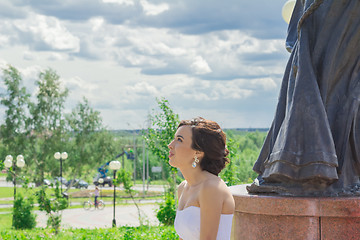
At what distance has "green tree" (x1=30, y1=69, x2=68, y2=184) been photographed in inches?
1128

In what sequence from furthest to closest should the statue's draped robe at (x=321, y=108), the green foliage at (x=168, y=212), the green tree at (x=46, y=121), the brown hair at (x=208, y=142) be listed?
the green tree at (x=46, y=121)
the green foliage at (x=168, y=212)
the statue's draped robe at (x=321, y=108)
the brown hair at (x=208, y=142)

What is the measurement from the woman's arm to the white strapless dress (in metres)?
0.06

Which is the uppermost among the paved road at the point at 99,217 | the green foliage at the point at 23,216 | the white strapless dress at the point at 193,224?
the white strapless dress at the point at 193,224

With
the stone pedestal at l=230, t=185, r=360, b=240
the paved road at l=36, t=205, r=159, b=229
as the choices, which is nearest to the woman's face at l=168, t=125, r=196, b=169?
the stone pedestal at l=230, t=185, r=360, b=240

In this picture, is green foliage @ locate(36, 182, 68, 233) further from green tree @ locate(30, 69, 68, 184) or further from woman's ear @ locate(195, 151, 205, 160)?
green tree @ locate(30, 69, 68, 184)

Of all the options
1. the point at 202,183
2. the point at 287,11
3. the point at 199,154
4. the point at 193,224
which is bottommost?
the point at 193,224

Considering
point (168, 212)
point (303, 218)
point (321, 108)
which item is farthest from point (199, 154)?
point (168, 212)

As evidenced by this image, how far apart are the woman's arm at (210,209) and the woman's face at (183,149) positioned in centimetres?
17

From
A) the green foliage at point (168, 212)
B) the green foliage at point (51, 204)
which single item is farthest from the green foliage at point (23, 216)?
the green foliage at point (168, 212)

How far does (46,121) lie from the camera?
2908 centimetres

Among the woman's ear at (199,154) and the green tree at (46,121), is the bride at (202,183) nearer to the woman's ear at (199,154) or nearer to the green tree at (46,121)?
the woman's ear at (199,154)

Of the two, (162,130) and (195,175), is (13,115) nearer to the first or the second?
(162,130)

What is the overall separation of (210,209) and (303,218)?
4.78ft

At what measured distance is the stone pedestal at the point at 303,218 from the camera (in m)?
3.23
